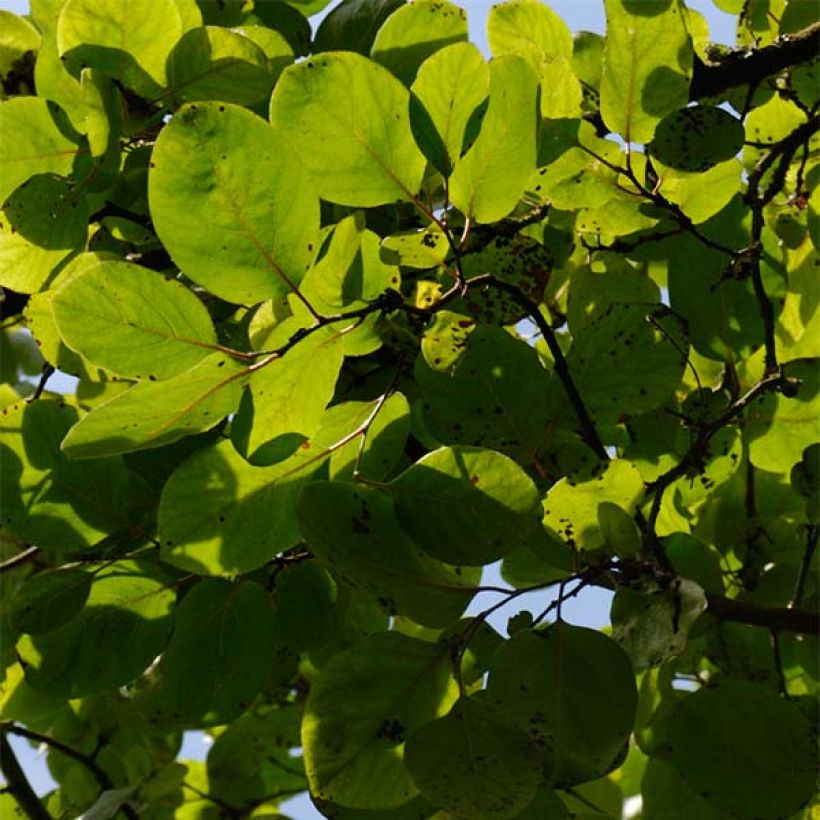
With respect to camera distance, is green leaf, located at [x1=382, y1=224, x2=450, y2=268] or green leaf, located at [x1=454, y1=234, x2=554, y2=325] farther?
green leaf, located at [x1=454, y1=234, x2=554, y2=325]

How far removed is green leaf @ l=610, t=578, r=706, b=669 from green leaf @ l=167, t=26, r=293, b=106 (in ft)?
1.61

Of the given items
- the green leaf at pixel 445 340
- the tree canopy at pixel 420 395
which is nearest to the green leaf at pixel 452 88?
the tree canopy at pixel 420 395

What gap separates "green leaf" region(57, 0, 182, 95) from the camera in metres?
0.81

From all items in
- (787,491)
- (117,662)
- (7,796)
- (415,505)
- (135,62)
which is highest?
(135,62)

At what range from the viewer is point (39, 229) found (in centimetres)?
80

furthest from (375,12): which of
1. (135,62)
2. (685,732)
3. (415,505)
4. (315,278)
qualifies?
(685,732)

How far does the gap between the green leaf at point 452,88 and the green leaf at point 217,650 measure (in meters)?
0.37

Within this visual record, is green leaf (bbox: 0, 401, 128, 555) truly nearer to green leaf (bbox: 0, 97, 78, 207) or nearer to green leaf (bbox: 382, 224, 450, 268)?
green leaf (bbox: 0, 97, 78, 207)

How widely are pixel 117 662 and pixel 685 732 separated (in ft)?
1.49

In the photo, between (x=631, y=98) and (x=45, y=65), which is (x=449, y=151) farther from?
(x=45, y=65)

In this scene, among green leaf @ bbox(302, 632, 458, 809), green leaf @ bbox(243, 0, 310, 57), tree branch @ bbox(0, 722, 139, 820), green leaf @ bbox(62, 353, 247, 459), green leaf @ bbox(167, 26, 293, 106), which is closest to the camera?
green leaf @ bbox(62, 353, 247, 459)

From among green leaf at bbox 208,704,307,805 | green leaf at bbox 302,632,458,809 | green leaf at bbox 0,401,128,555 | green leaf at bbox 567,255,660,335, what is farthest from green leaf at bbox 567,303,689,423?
green leaf at bbox 208,704,307,805

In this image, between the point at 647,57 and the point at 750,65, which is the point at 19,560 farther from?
the point at 750,65

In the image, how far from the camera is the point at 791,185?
124 centimetres
